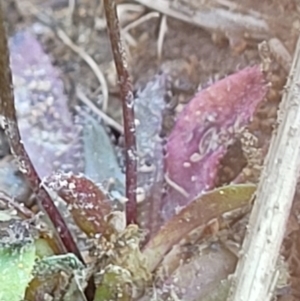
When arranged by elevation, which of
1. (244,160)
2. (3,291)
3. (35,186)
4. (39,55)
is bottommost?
(3,291)

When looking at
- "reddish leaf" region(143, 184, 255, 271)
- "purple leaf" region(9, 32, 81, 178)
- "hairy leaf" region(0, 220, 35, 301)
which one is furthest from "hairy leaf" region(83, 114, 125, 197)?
"hairy leaf" region(0, 220, 35, 301)

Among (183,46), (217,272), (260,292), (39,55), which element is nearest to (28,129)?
(39,55)

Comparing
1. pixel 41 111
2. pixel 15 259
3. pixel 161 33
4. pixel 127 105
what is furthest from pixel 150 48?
pixel 15 259

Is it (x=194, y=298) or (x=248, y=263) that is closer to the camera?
(x=248, y=263)

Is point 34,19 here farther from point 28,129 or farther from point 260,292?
point 260,292

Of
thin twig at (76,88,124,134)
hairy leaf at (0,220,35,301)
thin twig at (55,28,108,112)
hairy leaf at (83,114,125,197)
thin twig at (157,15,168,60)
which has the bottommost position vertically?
hairy leaf at (0,220,35,301)

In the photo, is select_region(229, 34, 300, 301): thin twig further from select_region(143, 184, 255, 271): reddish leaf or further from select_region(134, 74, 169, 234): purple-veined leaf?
select_region(134, 74, 169, 234): purple-veined leaf
